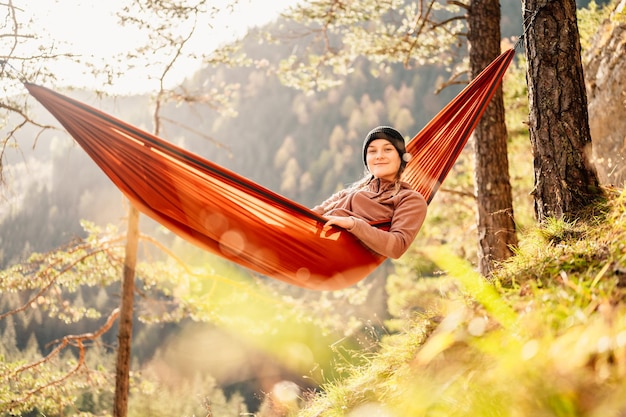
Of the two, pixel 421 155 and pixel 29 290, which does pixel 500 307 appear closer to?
pixel 421 155

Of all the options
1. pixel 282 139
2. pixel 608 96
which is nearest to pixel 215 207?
pixel 608 96

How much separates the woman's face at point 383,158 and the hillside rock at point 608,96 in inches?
74.5

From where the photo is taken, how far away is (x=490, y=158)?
2.74m

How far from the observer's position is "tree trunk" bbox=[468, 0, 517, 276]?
268 centimetres

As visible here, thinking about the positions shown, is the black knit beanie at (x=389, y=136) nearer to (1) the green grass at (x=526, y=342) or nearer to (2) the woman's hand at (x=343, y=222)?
(2) the woman's hand at (x=343, y=222)

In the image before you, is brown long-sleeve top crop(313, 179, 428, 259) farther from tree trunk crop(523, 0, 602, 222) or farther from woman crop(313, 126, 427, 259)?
tree trunk crop(523, 0, 602, 222)

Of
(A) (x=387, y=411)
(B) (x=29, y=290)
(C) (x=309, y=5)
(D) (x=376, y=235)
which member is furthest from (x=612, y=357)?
(B) (x=29, y=290)

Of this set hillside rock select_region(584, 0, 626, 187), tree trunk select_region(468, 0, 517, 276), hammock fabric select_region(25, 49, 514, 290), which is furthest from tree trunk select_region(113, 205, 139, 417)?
hillside rock select_region(584, 0, 626, 187)

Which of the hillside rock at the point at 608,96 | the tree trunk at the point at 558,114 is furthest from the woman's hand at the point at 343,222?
the hillside rock at the point at 608,96

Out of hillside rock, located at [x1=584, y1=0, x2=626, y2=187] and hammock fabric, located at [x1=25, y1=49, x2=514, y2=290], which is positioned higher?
hillside rock, located at [x1=584, y1=0, x2=626, y2=187]

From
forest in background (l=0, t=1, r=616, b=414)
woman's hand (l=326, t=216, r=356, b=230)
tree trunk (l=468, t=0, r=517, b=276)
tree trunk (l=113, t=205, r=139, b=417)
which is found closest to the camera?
woman's hand (l=326, t=216, r=356, b=230)

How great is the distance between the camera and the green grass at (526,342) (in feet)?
2.66

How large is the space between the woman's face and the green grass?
463 mm

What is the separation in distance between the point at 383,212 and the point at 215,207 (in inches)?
23.4
